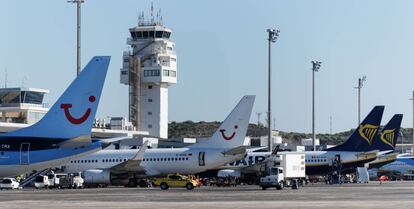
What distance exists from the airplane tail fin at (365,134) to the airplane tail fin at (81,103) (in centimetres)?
5091

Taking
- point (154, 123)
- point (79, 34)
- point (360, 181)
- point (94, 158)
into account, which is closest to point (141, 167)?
point (94, 158)

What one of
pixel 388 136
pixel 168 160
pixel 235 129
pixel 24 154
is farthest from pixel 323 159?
pixel 24 154

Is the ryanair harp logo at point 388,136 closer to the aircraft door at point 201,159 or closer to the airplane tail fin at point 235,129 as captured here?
the airplane tail fin at point 235,129

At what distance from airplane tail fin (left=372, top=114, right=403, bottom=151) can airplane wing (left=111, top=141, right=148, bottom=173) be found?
1196 inches

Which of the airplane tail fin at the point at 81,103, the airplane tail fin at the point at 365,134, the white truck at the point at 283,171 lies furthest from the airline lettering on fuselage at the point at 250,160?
the airplane tail fin at the point at 81,103

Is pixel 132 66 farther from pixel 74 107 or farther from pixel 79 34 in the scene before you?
pixel 74 107

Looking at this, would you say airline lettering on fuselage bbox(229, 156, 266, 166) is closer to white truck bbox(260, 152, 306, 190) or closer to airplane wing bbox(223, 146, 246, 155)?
white truck bbox(260, 152, 306, 190)

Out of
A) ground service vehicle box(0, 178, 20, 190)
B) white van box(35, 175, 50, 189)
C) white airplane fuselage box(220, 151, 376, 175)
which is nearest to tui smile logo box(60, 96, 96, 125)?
ground service vehicle box(0, 178, 20, 190)

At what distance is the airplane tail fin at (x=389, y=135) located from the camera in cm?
9625

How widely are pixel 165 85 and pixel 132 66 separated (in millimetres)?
5890

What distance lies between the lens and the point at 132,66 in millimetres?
137500

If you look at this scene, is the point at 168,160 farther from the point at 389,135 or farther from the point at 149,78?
the point at 149,78

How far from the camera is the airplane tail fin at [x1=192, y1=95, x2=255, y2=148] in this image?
248 feet

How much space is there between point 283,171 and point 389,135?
28.9m
